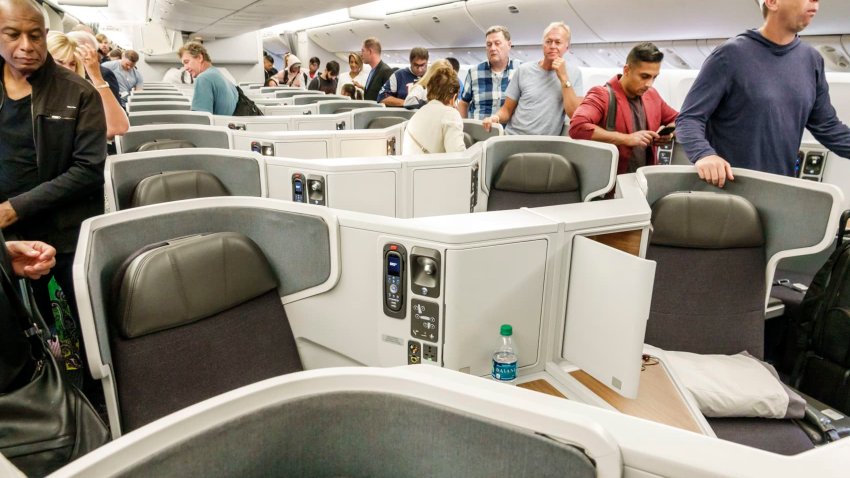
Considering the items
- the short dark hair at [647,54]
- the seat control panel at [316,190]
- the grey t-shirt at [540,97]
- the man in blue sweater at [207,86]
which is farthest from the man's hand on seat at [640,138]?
the man in blue sweater at [207,86]

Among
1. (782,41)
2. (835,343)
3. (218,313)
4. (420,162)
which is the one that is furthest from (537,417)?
(782,41)

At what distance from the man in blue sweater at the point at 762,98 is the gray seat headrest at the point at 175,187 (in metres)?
2.18

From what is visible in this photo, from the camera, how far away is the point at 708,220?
2.05 meters

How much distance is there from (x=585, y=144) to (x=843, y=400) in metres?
1.64

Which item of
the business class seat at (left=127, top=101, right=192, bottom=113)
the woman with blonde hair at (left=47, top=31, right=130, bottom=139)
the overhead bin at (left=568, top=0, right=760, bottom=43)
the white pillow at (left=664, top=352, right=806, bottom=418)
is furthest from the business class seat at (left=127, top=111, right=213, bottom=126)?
the overhead bin at (left=568, top=0, right=760, bottom=43)

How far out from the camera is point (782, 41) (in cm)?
223

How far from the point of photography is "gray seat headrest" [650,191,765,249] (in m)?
2.03

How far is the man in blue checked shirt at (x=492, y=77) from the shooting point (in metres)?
4.16

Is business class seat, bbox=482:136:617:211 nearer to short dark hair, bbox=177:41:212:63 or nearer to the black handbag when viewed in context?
the black handbag

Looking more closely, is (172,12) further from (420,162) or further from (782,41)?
(782,41)

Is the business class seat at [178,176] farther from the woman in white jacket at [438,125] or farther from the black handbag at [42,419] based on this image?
the black handbag at [42,419]

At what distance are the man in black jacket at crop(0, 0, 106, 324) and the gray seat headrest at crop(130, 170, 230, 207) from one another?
1.12ft

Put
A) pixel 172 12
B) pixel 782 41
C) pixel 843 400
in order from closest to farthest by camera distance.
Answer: pixel 843 400 → pixel 782 41 → pixel 172 12

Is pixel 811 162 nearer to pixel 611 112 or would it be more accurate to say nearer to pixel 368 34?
pixel 611 112
